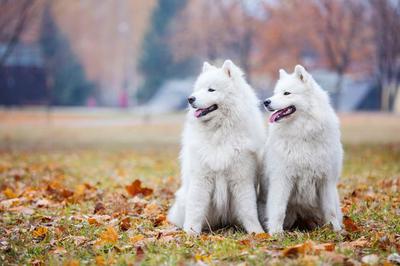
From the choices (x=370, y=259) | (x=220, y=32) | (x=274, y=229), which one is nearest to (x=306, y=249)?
(x=370, y=259)

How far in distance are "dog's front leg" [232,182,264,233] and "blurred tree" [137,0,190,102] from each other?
42925 millimetres

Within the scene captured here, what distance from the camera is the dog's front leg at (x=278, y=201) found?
5363mm

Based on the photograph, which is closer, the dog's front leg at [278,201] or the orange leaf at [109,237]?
Answer: the orange leaf at [109,237]

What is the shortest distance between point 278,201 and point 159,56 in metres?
47.8

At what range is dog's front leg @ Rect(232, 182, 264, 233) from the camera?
554cm

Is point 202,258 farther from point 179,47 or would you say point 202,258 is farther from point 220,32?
point 179,47

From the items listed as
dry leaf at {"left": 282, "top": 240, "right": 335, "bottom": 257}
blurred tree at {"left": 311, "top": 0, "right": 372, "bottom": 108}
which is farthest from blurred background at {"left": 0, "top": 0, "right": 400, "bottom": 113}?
dry leaf at {"left": 282, "top": 240, "right": 335, "bottom": 257}

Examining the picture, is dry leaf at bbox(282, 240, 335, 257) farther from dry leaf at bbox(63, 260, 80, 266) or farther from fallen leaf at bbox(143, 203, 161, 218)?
fallen leaf at bbox(143, 203, 161, 218)

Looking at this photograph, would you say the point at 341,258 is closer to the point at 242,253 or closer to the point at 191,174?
the point at 242,253

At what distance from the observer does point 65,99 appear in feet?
180

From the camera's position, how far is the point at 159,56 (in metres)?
52.3

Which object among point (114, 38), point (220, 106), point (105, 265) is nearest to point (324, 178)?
point (220, 106)

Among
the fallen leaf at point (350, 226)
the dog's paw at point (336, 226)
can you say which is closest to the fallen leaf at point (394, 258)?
the fallen leaf at point (350, 226)

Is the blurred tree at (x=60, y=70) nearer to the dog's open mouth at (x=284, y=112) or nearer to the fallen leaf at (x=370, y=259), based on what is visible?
the dog's open mouth at (x=284, y=112)
